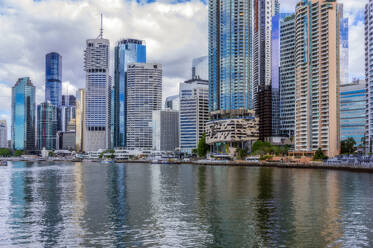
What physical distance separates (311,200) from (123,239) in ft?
129

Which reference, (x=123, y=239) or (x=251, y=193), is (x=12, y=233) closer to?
(x=123, y=239)

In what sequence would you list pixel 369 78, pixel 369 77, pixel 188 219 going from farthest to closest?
pixel 369 77
pixel 369 78
pixel 188 219

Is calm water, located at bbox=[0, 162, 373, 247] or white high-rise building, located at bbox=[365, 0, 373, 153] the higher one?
white high-rise building, located at bbox=[365, 0, 373, 153]

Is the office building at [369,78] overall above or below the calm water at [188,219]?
above

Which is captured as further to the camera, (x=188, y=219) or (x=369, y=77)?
(x=369, y=77)

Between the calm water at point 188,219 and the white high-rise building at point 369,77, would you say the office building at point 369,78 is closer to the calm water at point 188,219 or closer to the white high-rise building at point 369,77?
the white high-rise building at point 369,77

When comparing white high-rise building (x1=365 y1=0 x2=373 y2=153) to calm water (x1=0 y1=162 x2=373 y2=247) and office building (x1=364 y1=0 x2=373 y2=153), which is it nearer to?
office building (x1=364 y1=0 x2=373 y2=153)

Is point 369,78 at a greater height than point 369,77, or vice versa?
point 369,77

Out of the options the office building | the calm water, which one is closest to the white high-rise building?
the office building

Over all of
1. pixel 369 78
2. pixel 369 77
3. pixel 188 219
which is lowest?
pixel 188 219

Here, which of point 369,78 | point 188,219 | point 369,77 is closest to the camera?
point 188,219

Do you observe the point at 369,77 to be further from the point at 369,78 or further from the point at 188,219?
the point at 188,219

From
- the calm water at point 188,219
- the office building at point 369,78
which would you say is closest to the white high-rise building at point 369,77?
the office building at point 369,78

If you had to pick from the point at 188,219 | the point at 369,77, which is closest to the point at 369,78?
the point at 369,77
